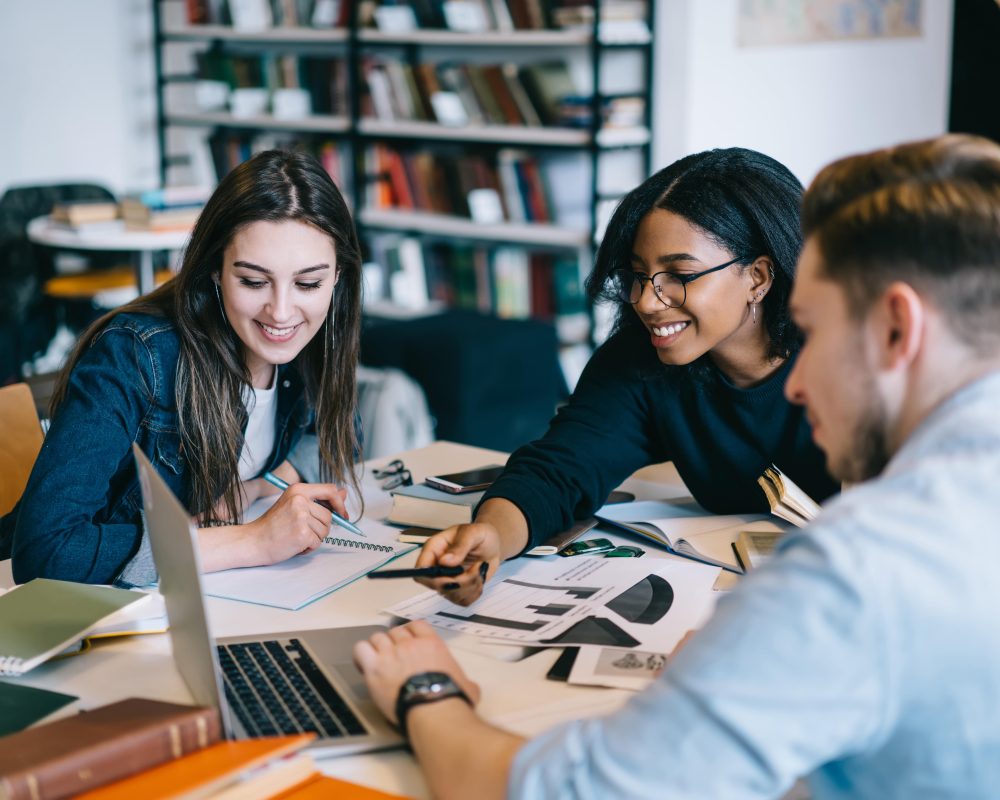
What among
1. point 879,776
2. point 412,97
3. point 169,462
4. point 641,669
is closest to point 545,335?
point 412,97

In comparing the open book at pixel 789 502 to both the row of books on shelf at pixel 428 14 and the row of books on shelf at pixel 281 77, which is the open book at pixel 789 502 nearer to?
the row of books on shelf at pixel 428 14

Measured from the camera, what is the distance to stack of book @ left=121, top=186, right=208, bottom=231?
4.04m

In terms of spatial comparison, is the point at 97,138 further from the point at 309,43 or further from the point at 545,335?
the point at 545,335

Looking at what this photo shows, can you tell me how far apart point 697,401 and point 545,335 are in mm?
2214

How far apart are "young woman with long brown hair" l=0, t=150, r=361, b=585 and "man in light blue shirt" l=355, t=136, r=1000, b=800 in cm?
76

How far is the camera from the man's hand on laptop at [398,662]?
3.54 ft

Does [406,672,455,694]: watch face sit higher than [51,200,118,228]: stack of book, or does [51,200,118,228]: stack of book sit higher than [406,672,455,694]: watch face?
[51,200,118,228]: stack of book

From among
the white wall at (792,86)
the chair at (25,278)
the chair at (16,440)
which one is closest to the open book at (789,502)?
the chair at (16,440)

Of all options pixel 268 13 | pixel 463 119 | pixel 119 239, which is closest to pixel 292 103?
pixel 268 13

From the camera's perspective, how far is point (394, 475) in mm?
1954

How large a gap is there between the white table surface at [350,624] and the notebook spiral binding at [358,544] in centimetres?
13

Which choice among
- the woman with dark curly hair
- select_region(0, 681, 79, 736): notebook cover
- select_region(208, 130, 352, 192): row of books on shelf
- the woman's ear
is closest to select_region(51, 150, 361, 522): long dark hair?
the woman with dark curly hair

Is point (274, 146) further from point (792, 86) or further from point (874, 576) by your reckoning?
point (874, 576)

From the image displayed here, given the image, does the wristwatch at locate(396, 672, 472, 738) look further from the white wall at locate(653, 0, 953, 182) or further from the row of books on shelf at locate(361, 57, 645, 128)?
the row of books on shelf at locate(361, 57, 645, 128)
